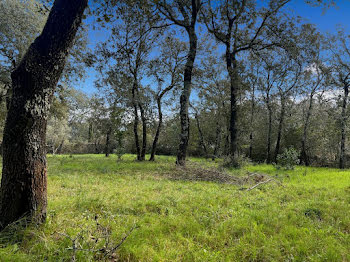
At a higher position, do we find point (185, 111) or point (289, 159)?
point (185, 111)

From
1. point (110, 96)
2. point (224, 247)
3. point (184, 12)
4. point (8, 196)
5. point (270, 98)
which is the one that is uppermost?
point (184, 12)

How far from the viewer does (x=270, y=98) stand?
73.8 feet

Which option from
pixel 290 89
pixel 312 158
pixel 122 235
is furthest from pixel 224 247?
pixel 312 158

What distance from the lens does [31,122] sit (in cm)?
257

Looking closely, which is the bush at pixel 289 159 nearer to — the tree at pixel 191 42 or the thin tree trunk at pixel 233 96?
the thin tree trunk at pixel 233 96

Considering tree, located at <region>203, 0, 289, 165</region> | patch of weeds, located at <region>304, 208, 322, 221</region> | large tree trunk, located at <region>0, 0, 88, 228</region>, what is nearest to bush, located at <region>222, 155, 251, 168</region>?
tree, located at <region>203, 0, 289, 165</region>

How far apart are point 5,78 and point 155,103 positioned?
38.0 ft

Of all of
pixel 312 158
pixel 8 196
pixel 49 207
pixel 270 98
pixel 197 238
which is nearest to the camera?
pixel 8 196

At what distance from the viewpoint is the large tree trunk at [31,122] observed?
2.53 m

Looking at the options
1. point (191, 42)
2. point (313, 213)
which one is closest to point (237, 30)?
point (191, 42)

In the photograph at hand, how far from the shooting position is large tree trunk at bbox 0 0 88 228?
253 centimetres

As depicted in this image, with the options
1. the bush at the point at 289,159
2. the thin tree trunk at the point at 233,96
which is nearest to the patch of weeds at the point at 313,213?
the thin tree trunk at the point at 233,96

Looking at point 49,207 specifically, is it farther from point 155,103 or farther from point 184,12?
point 155,103

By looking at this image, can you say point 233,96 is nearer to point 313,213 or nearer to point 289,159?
point 289,159
